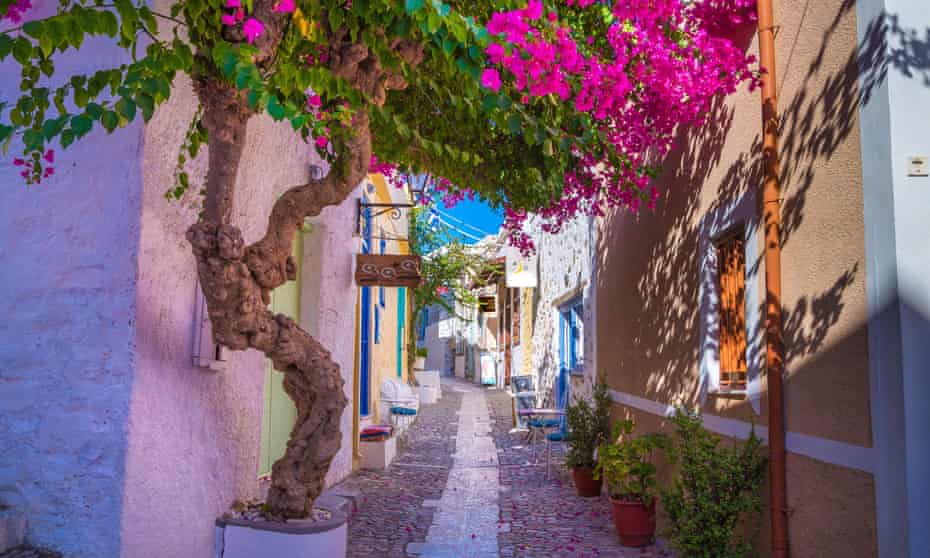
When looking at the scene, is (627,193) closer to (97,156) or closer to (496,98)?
(496,98)

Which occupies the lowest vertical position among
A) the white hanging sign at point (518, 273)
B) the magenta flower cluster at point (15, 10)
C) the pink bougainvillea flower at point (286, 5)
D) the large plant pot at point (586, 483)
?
the large plant pot at point (586, 483)

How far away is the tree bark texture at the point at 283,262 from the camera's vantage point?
11.4ft

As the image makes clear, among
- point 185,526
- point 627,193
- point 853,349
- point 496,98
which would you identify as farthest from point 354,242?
point 853,349

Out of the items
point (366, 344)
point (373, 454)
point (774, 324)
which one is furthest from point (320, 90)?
point (366, 344)

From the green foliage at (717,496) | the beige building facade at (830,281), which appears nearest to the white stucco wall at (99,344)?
the green foliage at (717,496)

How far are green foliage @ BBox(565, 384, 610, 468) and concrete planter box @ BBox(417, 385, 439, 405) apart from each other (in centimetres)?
1111

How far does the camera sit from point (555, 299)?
44.0ft

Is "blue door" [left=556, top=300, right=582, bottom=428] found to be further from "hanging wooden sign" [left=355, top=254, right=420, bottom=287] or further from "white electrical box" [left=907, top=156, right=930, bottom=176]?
"white electrical box" [left=907, top=156, right=930, bottom=176]

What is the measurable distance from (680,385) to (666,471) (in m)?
0.84

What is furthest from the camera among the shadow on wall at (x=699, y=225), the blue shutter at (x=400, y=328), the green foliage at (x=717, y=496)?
the blue shutter at (x=400, y=328)

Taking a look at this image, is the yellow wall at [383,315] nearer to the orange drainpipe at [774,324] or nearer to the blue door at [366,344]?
the blue door at [366,344]

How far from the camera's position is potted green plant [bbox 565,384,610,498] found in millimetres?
7801

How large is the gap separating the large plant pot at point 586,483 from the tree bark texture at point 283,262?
4.17 m

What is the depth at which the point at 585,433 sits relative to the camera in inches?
315
